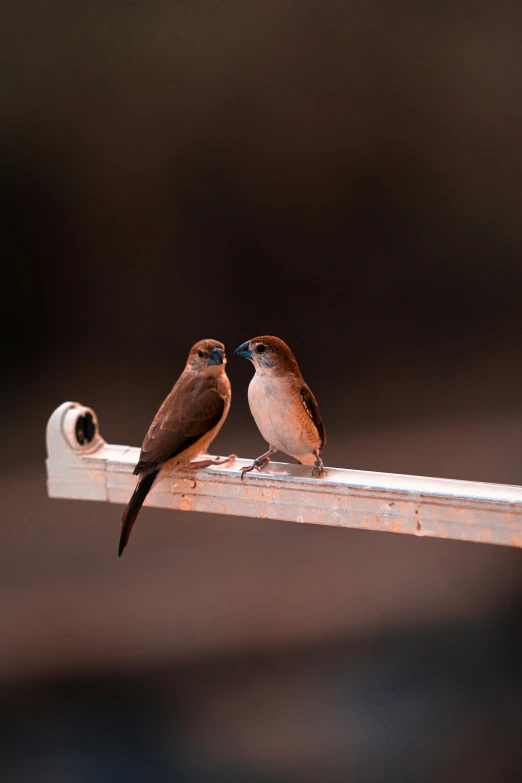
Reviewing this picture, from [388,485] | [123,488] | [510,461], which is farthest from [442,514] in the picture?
[510,461]

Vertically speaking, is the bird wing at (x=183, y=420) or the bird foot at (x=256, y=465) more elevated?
the bird wing at (x=183, y=420)

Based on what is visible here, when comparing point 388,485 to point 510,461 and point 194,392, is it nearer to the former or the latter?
point 194,392

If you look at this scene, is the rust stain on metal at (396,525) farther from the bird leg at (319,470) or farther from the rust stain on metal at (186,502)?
the rust stain on metal at (186,502)

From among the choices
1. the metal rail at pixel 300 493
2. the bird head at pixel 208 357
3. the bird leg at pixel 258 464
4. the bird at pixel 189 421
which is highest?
the bird head at pixel 208 357

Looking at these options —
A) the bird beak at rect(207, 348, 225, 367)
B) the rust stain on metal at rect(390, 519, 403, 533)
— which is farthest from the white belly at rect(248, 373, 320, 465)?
the rust stain on metal at rect(390, 519, 403, 533)

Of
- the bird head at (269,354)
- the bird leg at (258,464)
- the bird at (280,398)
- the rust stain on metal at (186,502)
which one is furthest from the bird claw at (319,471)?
the rust stain on metal at (186,502)

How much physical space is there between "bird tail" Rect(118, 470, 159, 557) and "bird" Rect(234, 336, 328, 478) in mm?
302

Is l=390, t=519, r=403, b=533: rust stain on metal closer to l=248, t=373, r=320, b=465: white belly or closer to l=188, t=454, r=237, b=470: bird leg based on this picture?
l=248, t=373, r=320, b=465: white belly

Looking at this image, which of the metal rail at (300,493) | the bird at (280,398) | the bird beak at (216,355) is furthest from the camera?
the bird beak at (216,355)

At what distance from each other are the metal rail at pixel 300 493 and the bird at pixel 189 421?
0.08 metres

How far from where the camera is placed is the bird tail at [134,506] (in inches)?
72.9

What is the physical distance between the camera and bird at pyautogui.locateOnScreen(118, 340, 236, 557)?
195cm

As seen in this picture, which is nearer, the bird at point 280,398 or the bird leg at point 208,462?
the bird at point 280,398

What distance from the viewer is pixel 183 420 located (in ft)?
6.52
